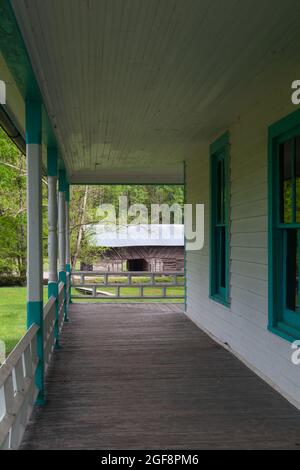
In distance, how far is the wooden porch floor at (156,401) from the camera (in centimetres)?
333

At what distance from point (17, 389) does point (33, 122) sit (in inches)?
81.6

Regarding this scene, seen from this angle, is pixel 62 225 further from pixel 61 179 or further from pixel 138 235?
pixel 138 235

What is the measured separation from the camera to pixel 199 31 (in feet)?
10.8

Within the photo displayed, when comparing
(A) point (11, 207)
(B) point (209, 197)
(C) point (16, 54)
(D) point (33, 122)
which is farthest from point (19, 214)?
(C) point (16, 54)

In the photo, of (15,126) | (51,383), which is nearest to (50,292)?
(51,383)

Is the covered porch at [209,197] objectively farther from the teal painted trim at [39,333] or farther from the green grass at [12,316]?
the green grass at [12,316]

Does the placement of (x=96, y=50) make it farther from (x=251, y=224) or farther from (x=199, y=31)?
(x=251, y=224)

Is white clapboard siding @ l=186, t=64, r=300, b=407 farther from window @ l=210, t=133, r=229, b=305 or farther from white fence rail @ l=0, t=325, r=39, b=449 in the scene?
white fence rail @ l=0, t=325, r=39, b=449

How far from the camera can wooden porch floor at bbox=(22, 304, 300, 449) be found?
→ 3332 millimetres

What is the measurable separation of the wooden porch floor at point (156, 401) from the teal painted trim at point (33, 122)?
2.15 meters

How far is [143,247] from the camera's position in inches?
766

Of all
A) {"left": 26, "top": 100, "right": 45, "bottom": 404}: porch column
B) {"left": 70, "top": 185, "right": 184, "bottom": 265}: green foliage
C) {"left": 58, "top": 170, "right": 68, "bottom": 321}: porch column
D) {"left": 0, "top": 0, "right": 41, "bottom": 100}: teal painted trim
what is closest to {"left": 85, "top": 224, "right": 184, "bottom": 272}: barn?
{"left": 70, "top": 185, "right": 184, "bottom": 265}: green foliage

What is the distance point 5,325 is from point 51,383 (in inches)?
254

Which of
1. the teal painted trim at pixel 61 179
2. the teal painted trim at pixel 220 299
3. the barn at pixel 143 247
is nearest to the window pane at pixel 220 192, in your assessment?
the teal painted trim at pixel 220 299
